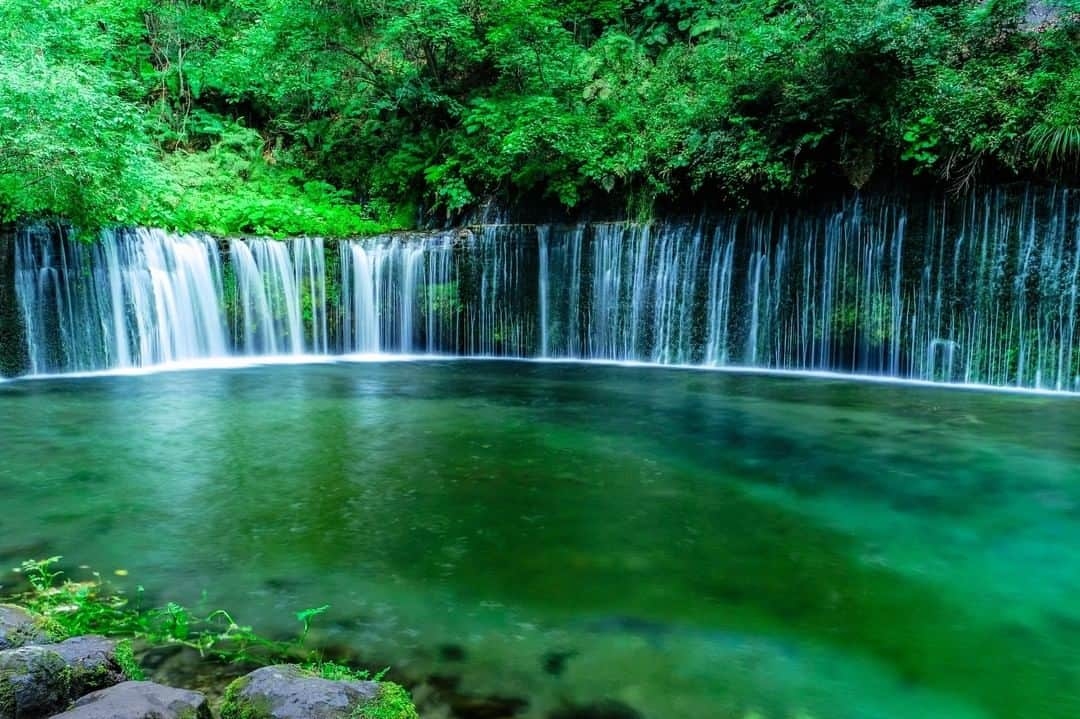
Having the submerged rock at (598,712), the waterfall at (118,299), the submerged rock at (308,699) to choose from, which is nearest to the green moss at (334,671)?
the submerged rock at (308,699)

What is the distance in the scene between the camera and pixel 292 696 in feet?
9.59

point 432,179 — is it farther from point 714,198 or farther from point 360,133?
point 714,198

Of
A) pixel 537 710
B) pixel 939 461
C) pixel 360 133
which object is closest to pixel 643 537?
pixel 537 710

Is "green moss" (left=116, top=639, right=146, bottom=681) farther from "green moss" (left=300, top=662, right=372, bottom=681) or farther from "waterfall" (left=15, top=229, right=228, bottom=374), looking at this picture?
"waterfall" (left=15, top=229, right=228, bottom=374)

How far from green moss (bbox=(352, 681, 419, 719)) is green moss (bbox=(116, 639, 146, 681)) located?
109 cm

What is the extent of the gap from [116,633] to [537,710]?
87.1 inches

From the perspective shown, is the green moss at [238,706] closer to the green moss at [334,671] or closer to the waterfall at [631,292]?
the green moss at [334,671]

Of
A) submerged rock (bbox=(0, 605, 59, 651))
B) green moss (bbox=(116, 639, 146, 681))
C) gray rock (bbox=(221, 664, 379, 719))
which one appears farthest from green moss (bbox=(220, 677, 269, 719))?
submerged rock (bbox=(0, 605, 59, 651))

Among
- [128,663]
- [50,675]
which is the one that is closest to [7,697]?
[50,675]

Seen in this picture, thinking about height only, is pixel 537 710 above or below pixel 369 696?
below

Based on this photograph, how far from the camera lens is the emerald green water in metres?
3.75

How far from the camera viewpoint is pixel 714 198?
47.6 feet

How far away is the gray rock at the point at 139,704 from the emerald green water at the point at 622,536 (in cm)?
102

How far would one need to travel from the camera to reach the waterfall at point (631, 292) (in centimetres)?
1193
